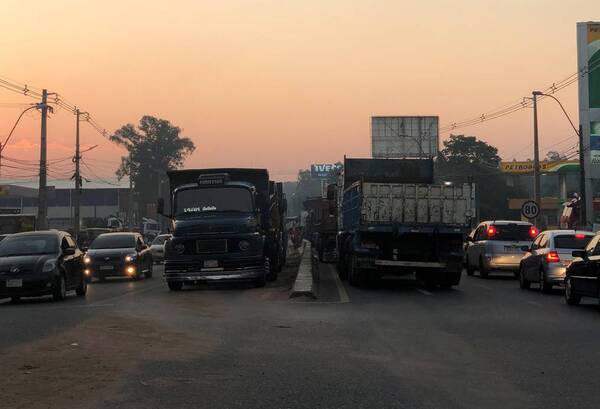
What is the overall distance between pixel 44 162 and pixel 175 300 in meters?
28.9

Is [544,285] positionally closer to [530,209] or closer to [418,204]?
[418,204]

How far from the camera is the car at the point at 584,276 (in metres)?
14.6

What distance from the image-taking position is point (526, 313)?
1418 centimetres

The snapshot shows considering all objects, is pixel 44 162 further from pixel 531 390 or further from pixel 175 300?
pixel 531 390

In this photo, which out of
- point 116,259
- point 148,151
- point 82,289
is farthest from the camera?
point 148,151

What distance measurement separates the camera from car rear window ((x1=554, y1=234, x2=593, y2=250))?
19.0 m

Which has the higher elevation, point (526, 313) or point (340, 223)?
point (340, 223)

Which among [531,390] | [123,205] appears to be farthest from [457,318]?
[123,205]

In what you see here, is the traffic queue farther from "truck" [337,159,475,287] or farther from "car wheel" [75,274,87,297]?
"car wheel" [75,274,87,297]

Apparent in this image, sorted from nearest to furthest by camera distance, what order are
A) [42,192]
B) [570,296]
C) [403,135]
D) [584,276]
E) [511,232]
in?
[584,276] → [570,296] → [511,232] → [42,192] → [403,135]

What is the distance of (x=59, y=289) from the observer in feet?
55.8

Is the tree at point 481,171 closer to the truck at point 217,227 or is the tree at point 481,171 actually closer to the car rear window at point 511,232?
the car rear window at point 511,232

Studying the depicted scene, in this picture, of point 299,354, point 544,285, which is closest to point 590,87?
point 544,285

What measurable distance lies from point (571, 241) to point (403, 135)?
47.5 m
